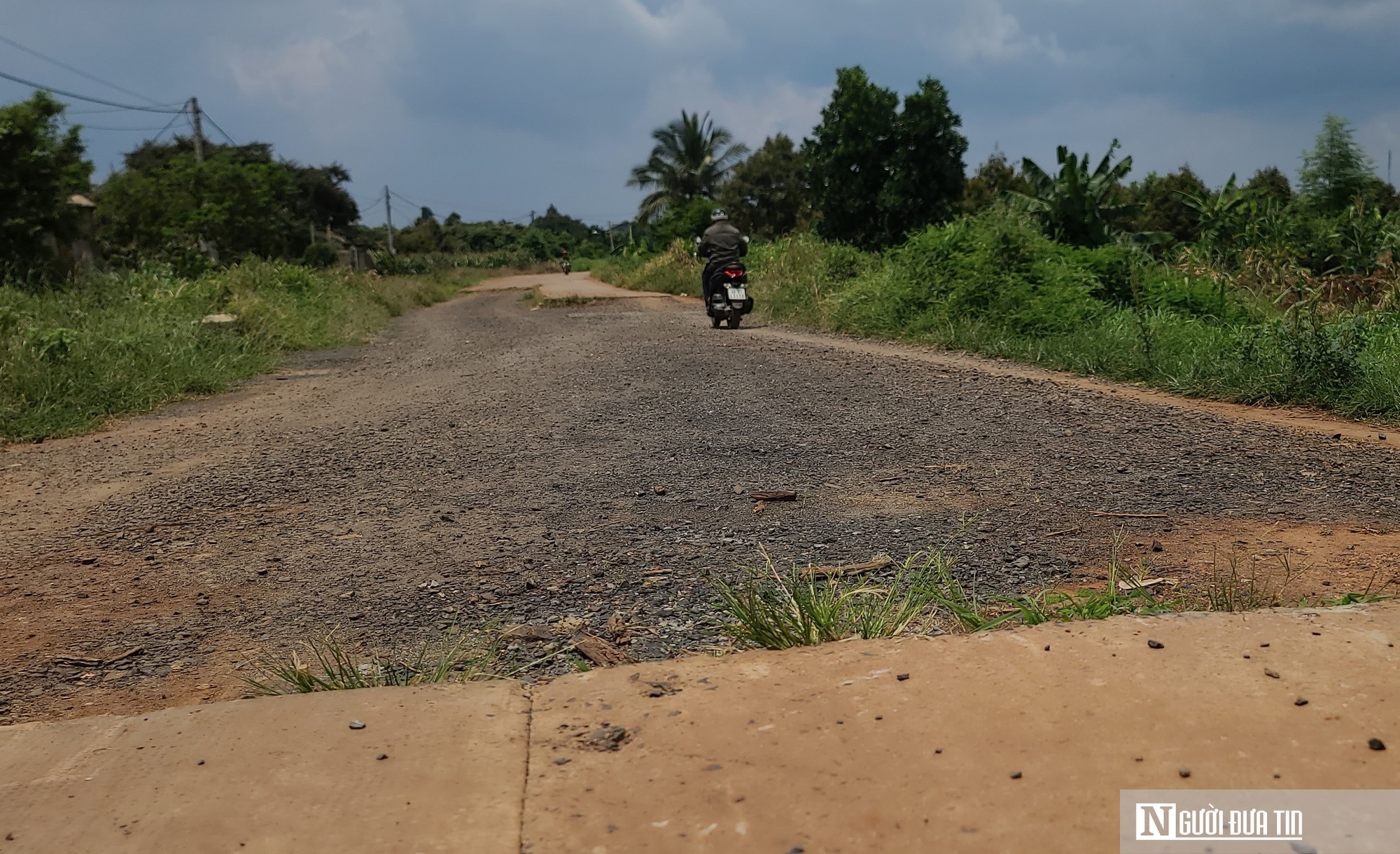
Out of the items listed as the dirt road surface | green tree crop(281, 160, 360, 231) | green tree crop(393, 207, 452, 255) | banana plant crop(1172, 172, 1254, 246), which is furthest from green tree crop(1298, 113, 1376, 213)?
green tree crop(393, 207, 452, 255)

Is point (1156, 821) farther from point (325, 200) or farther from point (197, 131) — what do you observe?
point (325, 200)

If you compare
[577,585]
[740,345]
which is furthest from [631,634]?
[740,345]

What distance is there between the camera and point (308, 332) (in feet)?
51.7

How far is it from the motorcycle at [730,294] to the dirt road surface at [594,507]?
5479 millimetres

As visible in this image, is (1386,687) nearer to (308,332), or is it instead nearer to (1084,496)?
(1084,496)

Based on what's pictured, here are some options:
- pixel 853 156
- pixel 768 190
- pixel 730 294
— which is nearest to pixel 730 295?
pixel 730 294

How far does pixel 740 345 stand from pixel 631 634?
8456mm

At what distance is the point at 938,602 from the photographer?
335 centimetres

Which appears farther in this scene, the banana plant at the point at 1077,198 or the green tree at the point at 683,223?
the green tree at the point at 683,223

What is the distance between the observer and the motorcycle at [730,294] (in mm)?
14086

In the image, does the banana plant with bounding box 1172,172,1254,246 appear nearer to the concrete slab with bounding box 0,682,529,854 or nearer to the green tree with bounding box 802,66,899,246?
the green tree with bounding box 802,66,899,246

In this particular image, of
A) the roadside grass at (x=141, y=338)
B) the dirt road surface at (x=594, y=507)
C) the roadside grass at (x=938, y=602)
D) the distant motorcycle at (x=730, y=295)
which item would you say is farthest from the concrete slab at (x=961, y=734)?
the distant motorcycle at (x=730, y=295)
